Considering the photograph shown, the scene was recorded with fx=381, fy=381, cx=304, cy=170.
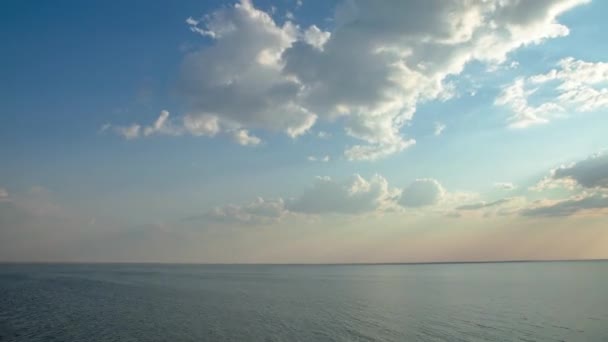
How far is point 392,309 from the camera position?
238 feet

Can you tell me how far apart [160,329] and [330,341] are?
23074 mm

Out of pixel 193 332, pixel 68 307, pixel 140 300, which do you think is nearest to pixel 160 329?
pixel 193 332

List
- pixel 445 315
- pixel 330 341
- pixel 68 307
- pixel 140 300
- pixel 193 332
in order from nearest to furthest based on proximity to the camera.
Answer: pixel 330 341 → pixel 193 332 → pixel 445 315 → pixel 68 307 → pixel 140 300

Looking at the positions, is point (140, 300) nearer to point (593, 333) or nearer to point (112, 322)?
point (112, 322)

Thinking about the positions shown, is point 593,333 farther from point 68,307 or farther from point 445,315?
point 68,307

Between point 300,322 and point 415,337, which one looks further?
point 300,322

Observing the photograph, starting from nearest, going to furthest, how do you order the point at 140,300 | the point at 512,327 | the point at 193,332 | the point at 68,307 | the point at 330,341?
the point at 330,341 → the point at 193,332 → the point at 512,327 → the point at 68,307 → the point at 140,300

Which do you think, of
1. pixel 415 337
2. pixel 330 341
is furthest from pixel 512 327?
pixel 330 341

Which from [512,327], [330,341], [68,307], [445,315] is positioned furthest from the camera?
[68,307]

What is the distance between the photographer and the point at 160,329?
Answer: 51062mm

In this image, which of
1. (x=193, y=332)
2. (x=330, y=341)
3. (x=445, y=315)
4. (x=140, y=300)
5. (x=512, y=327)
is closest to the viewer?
(x=330, y=341)

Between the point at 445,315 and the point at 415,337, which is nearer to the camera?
the point at 415,337

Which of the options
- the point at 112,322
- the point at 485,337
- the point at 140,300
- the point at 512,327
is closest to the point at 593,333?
the point at 512,327

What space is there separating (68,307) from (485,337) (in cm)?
7047
